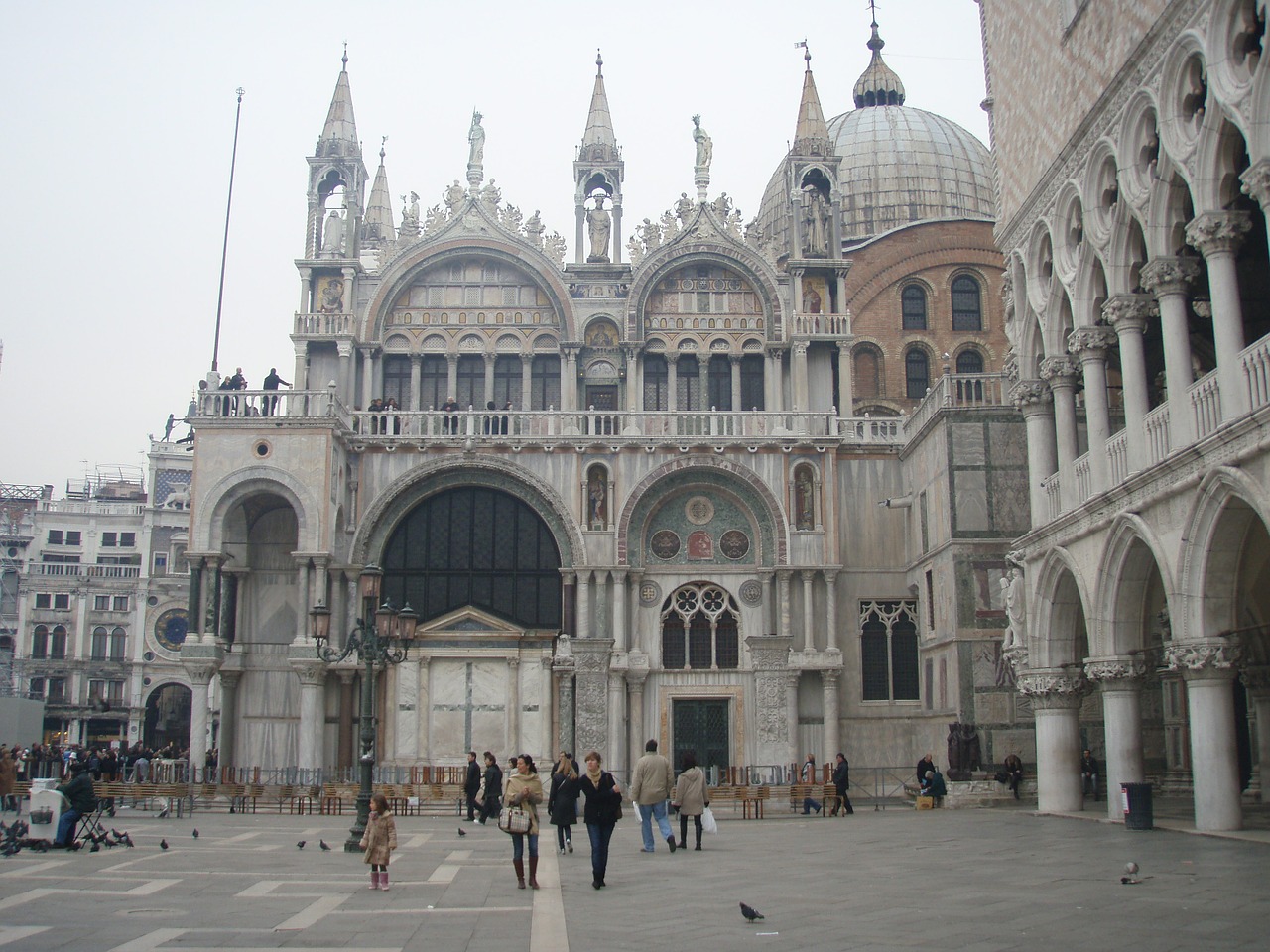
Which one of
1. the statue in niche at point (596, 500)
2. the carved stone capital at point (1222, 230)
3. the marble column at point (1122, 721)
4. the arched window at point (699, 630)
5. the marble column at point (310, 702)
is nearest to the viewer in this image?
the carved stone capital at point (1222, 230)

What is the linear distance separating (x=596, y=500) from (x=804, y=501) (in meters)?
5.63

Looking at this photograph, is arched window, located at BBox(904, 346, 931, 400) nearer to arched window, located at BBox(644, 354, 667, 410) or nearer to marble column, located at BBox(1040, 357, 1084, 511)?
arched window, located at BBox(644, 354, 667, 410)

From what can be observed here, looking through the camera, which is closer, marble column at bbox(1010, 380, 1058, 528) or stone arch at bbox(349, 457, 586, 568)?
marble column at bbox(1010, 380, 1058, 528)

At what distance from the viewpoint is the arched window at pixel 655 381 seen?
39844 mm

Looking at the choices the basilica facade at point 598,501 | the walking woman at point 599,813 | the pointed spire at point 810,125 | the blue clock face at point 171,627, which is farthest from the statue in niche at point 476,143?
the blue clock face at point 171,627

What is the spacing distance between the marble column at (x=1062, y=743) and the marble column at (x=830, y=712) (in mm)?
10062

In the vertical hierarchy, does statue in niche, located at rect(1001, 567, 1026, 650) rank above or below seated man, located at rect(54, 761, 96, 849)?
above

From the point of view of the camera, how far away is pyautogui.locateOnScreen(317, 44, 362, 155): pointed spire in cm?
4075

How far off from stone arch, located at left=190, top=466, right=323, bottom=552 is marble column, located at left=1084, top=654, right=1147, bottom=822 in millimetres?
19781

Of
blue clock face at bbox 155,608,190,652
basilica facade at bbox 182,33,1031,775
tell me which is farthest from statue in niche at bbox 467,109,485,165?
blue clock face at bbox 155,608,190,652

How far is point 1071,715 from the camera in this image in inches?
996

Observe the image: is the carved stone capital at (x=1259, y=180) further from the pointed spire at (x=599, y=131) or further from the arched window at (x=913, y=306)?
the arched window at (x=913, y=306)

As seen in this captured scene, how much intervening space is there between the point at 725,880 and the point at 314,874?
530cm

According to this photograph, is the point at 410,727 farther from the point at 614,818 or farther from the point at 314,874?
the point at 614,818
